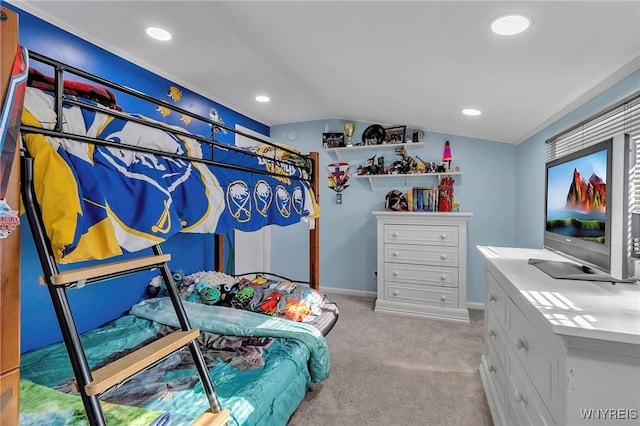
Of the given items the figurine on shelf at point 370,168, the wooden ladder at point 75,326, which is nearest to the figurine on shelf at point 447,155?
the figurine on shelf at point 370,168

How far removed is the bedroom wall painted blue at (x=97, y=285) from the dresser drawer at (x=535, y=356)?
2570mm

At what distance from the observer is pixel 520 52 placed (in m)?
1.62

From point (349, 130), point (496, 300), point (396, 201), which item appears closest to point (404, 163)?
point (396, 201)

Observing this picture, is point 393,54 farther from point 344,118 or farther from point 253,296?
point 344,118

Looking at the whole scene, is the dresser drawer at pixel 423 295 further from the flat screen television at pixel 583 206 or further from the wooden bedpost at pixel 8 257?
the wooden bedpost at pixel 8 257

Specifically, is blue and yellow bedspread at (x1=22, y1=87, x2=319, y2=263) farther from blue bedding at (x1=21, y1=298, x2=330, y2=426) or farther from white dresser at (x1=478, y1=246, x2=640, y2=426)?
white dresser at (x1=478, y1=246, x2=640, y2=426)

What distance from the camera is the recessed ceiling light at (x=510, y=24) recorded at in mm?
1350

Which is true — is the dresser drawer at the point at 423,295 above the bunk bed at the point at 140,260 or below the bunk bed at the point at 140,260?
below

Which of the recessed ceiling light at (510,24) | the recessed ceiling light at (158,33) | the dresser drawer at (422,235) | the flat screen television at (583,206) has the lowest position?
the dresser drawer at (422,235)

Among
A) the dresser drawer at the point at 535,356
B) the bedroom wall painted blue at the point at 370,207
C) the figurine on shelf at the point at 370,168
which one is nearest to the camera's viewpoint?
the dresser drawer at the point at 535,356

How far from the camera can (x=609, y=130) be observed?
1.77 metres

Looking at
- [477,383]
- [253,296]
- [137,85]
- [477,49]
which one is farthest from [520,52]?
[137,85]

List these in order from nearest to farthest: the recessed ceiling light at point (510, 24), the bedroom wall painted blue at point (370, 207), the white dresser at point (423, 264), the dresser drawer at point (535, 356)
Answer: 1. the dresser drawer at point (535, 356)
2. the recessed ceiling light at point (510, 24)
3. the white dresser at point (423, 264)
4. the bedroom wall painted blue at point (370, 207)

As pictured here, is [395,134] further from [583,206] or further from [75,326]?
[75,326]
